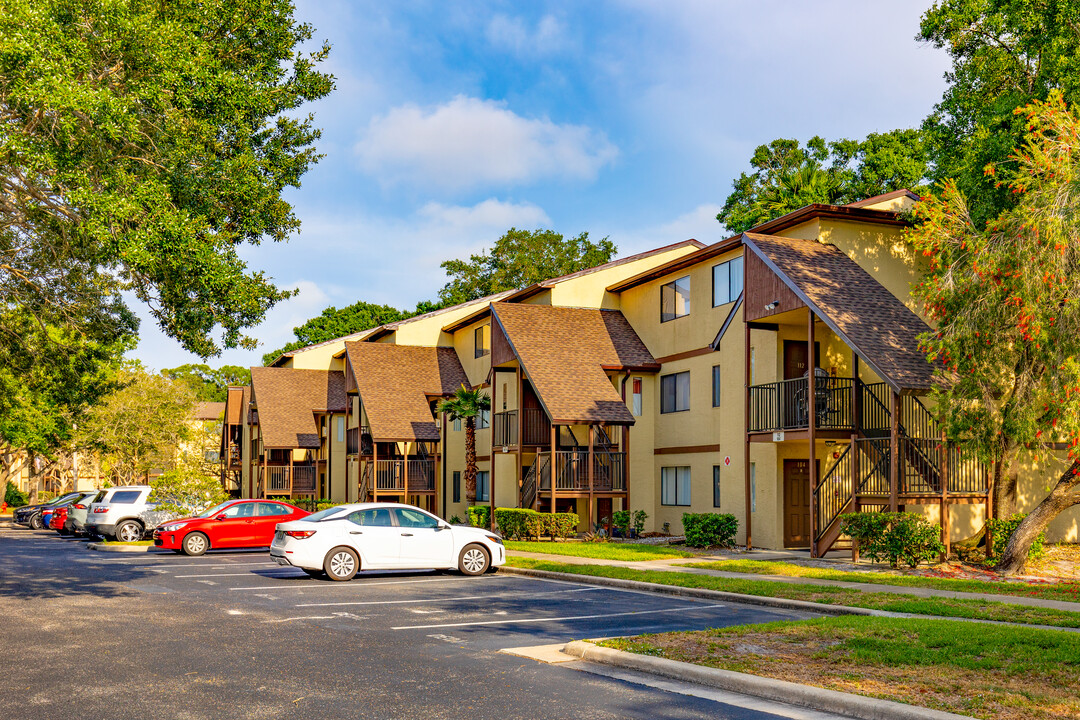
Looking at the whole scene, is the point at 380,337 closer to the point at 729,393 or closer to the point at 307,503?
the point at 307,503

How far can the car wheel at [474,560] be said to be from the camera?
65.1ft

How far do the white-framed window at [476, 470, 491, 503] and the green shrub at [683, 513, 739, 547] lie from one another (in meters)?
14.2

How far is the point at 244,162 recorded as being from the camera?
55.2 ft

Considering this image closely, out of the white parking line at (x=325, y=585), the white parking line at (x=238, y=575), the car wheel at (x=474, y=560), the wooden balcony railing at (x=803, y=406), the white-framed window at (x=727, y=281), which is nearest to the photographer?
the white parking line at (x=325, y=585)

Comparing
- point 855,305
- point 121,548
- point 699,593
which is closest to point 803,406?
point 855,305

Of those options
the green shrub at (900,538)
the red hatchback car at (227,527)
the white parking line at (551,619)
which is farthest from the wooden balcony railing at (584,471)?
the white parking line at (551,619)

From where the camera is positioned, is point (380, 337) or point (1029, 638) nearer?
point (1029, 638)

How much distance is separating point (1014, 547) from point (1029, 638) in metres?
9.94

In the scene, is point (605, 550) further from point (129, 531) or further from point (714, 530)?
point (129, 531)

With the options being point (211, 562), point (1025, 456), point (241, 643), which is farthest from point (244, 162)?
point (1025, 456)

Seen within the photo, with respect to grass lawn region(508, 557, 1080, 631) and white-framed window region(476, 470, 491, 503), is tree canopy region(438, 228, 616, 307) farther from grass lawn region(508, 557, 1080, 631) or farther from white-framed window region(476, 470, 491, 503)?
grass lawn region(508, 557, 1080, 631)

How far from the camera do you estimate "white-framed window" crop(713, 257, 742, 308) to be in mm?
29062

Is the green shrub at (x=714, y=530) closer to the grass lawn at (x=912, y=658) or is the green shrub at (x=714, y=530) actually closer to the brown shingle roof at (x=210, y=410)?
the grass lawn at (x=912, y=658)

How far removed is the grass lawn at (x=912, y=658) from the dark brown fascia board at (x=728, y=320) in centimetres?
1632
